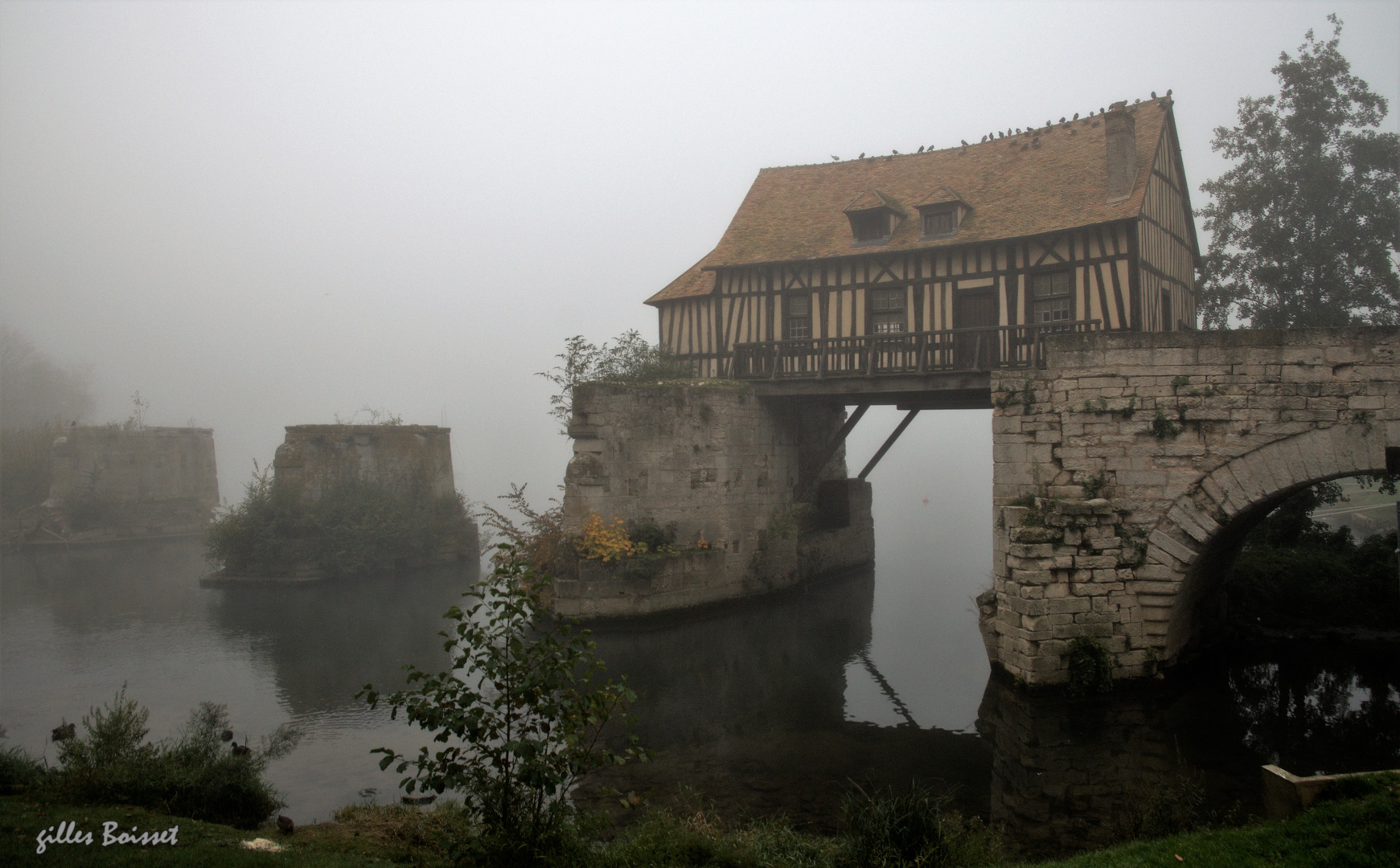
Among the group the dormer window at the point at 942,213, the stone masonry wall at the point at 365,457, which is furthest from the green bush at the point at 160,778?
the stone masonry wall at the point at 365,457

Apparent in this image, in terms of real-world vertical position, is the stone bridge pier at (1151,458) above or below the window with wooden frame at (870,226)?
below

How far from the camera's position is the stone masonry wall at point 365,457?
1778 centimetres

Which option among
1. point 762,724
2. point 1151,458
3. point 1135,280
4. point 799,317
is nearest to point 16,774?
point 762,724

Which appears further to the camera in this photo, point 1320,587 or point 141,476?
point 141,476

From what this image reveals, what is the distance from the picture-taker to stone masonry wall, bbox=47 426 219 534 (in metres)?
22.5

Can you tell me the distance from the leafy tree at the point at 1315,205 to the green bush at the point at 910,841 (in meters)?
14.2

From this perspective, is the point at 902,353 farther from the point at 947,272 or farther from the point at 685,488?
the point at 685,488

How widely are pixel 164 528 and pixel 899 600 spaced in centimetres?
A: 2231

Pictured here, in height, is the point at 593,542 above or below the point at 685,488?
below

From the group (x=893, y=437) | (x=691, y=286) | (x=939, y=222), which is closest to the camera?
(x=939, y=222)

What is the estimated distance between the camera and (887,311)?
13.6 metres

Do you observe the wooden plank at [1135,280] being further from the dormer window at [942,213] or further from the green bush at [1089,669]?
the green bush at [1089,669]

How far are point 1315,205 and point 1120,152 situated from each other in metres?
5.69

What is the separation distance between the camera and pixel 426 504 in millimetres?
19109
